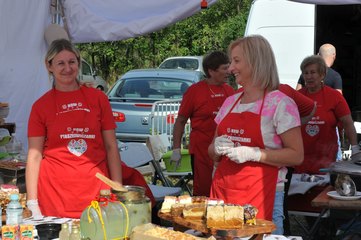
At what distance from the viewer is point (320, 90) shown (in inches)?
195

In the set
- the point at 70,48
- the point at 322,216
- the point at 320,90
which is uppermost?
the point at 70,48

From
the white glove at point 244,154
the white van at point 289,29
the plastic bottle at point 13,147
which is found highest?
the white van at point 289,29

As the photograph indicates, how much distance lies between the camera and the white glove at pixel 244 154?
9.61ft

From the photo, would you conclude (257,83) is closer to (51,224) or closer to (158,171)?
(51,224)

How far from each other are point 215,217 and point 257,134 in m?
0.68

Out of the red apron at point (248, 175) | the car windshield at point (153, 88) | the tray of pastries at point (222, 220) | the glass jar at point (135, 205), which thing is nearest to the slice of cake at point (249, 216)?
the tray of pastries at point (222, 220)

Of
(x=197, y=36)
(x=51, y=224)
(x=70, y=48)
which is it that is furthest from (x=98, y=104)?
(x=197, y=36)

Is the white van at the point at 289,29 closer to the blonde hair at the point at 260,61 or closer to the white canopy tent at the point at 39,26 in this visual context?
the white canopy tent at the point at 39,26

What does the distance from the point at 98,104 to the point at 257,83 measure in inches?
33.0

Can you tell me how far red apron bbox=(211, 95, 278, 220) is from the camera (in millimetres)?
3025

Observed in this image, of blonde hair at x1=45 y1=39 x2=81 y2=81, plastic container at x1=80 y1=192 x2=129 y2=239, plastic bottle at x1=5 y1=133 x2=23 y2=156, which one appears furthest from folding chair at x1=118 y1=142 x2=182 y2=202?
plastic container at x1=80 y1=192 x2=129 y2=239

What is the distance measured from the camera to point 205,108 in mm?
5000

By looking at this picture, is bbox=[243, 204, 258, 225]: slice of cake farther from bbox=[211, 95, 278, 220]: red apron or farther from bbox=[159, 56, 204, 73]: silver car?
bbox=[159, 56, 204, 73]: silver car

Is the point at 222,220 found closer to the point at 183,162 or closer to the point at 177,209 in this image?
the point at 177,209
